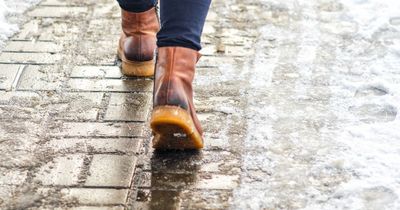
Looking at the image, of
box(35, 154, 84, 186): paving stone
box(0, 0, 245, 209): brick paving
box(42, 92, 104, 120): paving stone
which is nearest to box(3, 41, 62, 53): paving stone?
box(0, 0, 245, 209): brick paving

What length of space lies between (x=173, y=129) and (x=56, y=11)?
66.3 inches

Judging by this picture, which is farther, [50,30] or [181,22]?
[50,30]

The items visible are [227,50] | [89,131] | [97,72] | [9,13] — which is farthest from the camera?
[9,13]

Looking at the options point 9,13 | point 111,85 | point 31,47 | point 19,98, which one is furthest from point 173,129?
point 9,13

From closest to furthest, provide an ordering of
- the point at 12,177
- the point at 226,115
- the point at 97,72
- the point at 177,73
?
the point at 12,177 → the point at 177,73 → the point at 226,115 → the point at 97,72

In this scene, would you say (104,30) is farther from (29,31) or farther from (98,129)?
(98,129)

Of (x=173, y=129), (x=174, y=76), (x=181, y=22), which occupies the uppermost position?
(x=181, y=22)

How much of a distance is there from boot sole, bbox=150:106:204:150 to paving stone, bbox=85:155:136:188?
125 millimetres

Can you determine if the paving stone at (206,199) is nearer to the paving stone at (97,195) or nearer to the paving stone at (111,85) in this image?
the paving stone at (97,195)

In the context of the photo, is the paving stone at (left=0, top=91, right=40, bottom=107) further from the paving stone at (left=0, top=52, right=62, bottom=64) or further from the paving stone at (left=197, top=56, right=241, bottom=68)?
the paving stone at (left=197, top=56, right=241, bottom=68)

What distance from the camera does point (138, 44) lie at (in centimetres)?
310

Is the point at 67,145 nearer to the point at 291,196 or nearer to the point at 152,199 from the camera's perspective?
the point at 152,199

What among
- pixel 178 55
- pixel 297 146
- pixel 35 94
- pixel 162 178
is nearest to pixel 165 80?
pixel 178 55

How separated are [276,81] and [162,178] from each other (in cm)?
92
